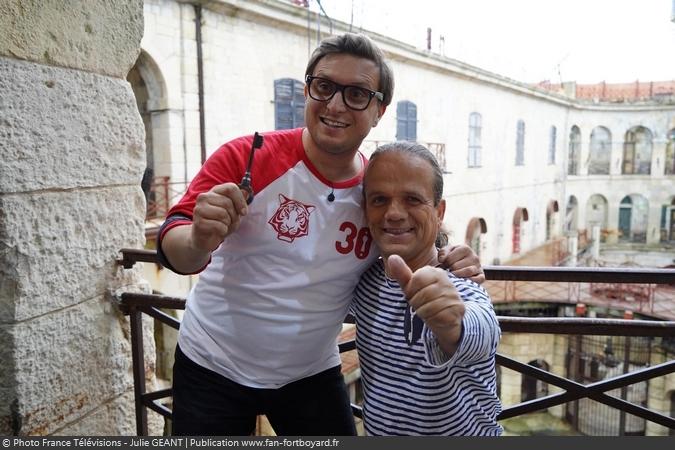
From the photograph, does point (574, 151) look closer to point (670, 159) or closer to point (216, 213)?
point (670, 159)

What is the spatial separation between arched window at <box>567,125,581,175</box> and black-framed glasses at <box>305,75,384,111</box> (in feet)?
82.5

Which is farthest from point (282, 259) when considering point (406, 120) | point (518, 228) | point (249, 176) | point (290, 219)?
point (518, 228)

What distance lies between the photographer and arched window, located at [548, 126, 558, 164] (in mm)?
21297

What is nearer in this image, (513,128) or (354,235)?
(354,235)

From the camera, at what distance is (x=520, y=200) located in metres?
18.9

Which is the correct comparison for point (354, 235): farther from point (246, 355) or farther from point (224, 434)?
point (224, 434)

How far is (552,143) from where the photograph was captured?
70.7ft

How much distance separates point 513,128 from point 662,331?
1735 cm

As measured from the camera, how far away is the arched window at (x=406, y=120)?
12.6 metres

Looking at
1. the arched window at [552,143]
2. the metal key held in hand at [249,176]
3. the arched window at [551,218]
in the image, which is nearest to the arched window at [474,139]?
the arched window at [552,143]

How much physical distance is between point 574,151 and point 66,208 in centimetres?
2601

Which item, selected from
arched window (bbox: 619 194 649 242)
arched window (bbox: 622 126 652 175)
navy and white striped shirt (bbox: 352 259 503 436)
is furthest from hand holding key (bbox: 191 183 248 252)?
arched window (bbox: 619 194 649 242)

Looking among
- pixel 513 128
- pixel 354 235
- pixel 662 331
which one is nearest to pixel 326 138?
pixel 354 235

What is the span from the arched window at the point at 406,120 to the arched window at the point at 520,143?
681 cm
